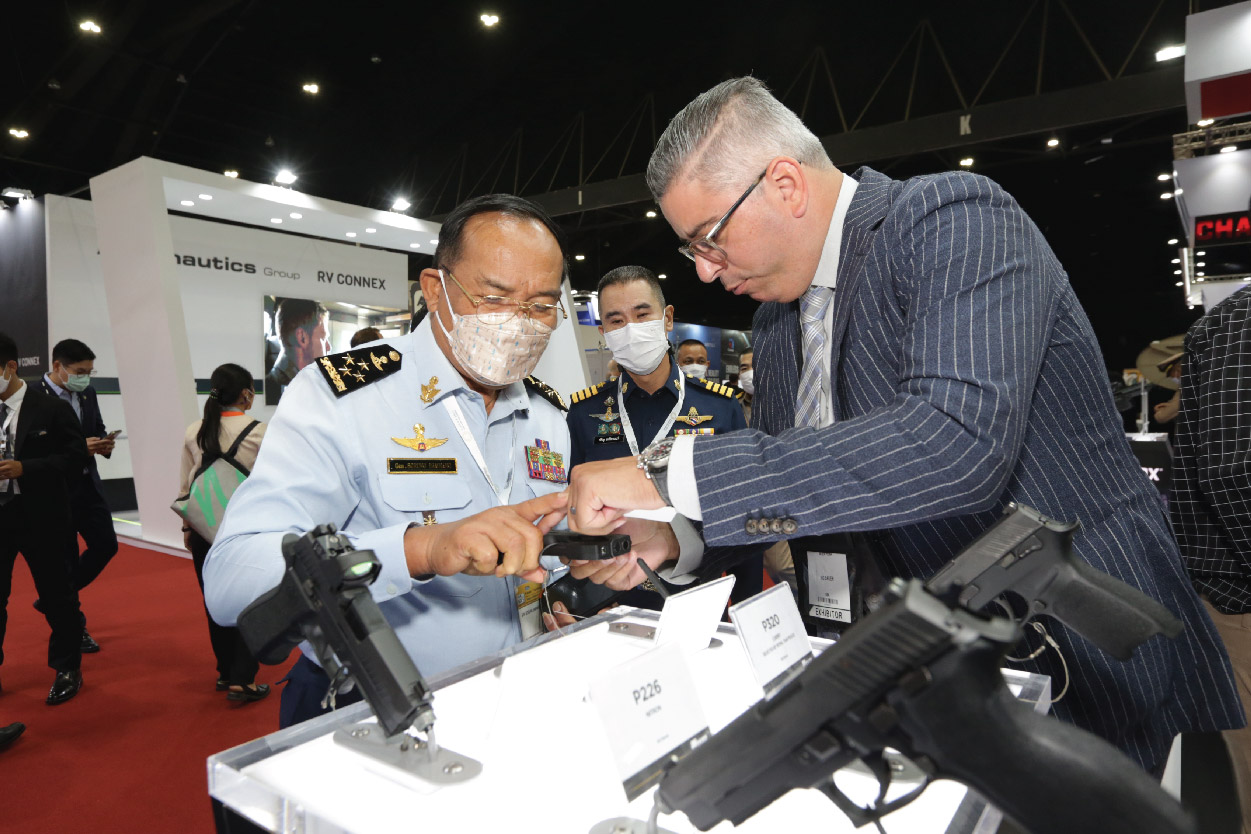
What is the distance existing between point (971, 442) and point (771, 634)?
1.33 feet

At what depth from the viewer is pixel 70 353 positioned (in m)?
5.66

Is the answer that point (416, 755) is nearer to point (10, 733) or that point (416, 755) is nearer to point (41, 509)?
point (10, 733)

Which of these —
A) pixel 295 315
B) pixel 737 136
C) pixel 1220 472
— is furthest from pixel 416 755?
pixel 295 315

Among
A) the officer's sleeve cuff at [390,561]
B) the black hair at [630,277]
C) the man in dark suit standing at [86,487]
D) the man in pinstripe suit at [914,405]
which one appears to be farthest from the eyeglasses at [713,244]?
the man in dark suit standing at [86,487]

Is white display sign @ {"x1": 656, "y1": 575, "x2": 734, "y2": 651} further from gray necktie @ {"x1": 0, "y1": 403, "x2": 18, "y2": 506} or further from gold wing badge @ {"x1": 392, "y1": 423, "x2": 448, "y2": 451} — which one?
gray necktie @ {"x1": 0, "y1": 403, "x2": 18, "y2": 506}

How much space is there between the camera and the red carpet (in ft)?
9.52

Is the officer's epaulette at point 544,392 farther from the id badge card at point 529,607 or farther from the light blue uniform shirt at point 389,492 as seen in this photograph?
the id badge card at point 529,607

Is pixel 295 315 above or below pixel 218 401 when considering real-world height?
above

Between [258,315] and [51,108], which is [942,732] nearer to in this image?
[258,315]

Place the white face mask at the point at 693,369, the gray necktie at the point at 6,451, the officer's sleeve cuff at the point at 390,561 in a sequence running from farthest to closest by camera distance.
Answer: the white face mask at the point at 693,369, the gray necktie at the point at 6,451, the officer's sleeve cuff at the point at 390,561

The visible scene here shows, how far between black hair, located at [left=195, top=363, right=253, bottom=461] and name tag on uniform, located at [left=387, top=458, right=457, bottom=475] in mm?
3034

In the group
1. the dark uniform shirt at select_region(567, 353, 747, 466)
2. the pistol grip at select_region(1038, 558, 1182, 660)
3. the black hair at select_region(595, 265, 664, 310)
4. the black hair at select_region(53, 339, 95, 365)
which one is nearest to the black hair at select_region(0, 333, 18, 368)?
the black hair at select_region(53, 339, 95, 365)

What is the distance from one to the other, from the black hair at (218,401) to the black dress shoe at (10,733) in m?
1.48

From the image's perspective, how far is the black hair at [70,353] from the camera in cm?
564
